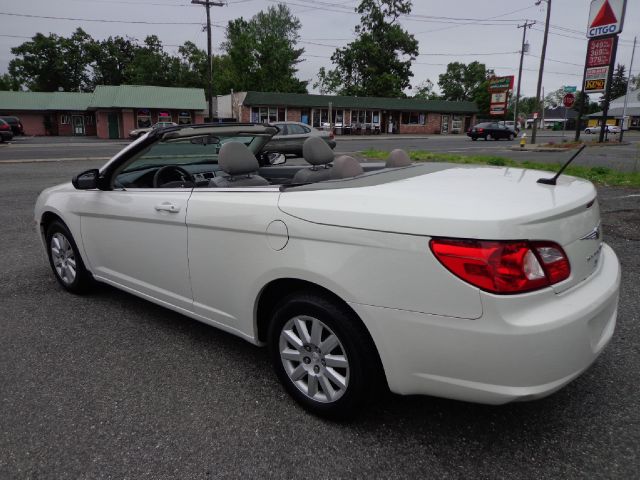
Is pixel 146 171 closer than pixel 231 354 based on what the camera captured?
No

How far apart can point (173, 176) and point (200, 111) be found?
46.3 meters

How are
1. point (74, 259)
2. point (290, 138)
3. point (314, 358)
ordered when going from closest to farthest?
point (314, 358) < point (74, 259) < point (290, 138)

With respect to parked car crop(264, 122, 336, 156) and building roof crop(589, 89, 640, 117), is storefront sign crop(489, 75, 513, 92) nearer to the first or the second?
building roof crop(589, 89, 640, 117)

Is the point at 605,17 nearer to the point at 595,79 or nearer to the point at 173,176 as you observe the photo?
the point at 595,79

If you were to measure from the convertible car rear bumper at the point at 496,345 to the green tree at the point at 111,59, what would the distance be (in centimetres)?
8749

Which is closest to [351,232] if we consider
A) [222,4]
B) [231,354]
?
[231,354]

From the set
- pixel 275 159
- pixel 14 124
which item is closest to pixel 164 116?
pixel 14 124

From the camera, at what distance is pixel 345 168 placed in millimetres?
3074

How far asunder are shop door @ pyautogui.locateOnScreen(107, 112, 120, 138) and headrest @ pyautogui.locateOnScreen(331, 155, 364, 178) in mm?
47148

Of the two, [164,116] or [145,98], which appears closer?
[145,98]

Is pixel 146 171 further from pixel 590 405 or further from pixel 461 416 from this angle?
pixel 590 405

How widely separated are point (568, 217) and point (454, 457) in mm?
1190

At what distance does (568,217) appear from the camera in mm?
2080

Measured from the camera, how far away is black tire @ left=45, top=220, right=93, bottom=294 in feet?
13.2
